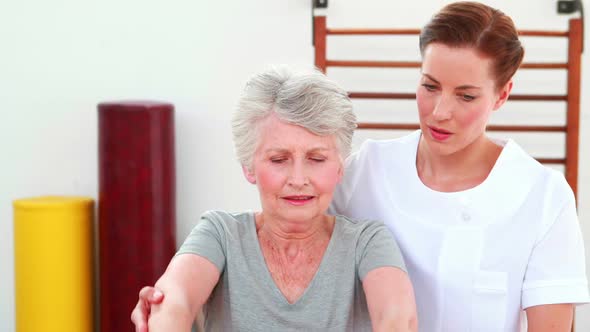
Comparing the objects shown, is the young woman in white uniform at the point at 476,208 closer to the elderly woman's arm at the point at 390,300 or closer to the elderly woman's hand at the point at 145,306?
the elderly woman's arm at the point at 390,300

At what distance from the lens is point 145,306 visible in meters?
1.53

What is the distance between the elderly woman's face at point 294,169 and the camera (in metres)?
1.56

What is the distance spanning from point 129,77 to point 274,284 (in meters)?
2.23

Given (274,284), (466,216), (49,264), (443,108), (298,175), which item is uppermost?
(443,108)

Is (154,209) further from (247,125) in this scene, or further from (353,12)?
(247,125)

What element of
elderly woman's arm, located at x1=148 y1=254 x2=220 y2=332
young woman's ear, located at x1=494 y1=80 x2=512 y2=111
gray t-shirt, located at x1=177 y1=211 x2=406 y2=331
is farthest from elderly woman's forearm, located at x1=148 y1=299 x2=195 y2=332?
young woman's ear, located at x1=494 y1=80 x2=512 y2=111

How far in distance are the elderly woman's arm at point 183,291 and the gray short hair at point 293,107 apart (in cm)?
22

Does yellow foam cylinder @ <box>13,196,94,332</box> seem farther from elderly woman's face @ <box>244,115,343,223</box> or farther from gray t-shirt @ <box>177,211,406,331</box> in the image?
elderly woman's face @ <box>244,115,343,223</box>

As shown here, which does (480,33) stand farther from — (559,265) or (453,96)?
(559,265)

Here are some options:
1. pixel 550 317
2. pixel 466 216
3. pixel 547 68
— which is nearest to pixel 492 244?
pixel 466 216

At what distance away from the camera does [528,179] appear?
175 cm

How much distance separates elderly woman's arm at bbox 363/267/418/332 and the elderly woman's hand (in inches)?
15.6

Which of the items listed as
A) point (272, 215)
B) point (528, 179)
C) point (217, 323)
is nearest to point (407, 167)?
point (528, 179)

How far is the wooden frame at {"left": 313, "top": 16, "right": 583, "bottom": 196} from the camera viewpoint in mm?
3273
